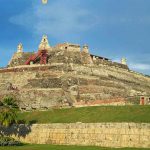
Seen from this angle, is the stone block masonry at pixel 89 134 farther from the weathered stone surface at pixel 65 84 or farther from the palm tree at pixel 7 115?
the weathered stone surface at pixel 65 84

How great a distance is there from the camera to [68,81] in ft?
185

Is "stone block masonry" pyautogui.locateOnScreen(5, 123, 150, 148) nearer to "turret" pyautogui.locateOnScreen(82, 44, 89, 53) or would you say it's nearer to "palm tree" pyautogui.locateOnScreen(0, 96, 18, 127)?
"palm tree" pyautogui.locateOnScreen(0, 96, 18, 127)

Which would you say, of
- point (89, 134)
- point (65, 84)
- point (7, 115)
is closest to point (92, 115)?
point (89, 134)

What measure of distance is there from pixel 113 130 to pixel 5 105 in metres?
11.3

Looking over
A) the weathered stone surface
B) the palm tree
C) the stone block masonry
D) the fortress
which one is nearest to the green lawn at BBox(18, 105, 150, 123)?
the stone block masonry

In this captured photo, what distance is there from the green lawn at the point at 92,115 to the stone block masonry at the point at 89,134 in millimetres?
1071

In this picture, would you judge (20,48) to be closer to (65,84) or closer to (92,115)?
(65,84)

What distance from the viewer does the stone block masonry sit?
98.9 ft

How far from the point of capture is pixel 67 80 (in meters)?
56.7

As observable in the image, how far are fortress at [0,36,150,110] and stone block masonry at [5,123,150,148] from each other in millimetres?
9773

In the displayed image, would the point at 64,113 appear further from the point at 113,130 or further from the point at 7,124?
the point at 113,130

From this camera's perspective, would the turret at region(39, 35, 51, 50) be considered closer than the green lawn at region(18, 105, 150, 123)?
No

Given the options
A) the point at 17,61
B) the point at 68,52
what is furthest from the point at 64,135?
the point at 17,61

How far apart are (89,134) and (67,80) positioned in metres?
23.6
